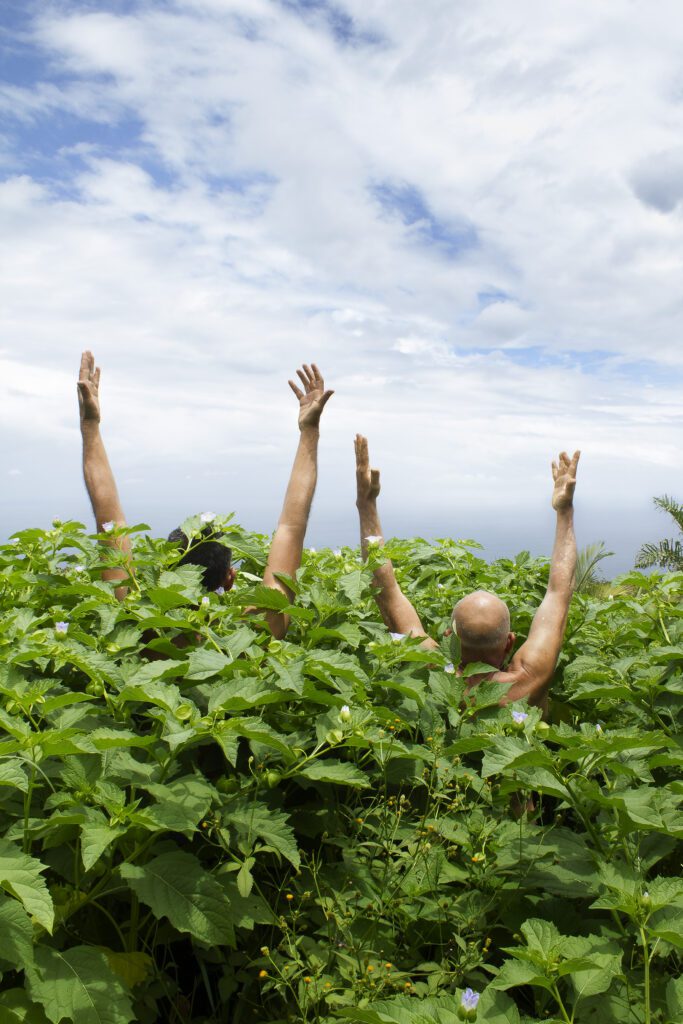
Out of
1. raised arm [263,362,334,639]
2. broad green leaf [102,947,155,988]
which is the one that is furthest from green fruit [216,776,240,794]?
raised arm [263,362,334,639]

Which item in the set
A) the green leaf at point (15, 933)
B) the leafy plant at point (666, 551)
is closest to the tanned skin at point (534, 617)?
the green leaf at point (15, 933)

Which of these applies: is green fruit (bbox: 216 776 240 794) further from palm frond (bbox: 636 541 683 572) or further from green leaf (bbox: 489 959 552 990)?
palm frond (bbox: 636 541 683 572)

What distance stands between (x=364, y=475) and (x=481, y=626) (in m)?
1.16

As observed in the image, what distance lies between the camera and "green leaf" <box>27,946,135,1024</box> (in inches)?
81.2

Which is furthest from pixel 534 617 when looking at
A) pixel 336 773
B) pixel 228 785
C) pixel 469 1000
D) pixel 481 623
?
pixel 469 1000

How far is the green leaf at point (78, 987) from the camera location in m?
2.06

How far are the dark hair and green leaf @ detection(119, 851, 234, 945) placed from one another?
78.8 inches

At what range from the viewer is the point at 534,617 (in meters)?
4.08

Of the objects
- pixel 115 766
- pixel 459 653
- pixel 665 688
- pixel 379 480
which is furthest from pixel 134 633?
pixel 665 688

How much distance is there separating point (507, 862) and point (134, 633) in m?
1.59

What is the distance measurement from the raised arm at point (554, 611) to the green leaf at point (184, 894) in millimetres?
1834

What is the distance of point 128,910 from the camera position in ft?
8.87

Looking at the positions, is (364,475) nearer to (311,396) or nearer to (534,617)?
(311,396)

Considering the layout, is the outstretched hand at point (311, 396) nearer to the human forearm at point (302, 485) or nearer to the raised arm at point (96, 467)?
the human forearm at point (302, 485)
